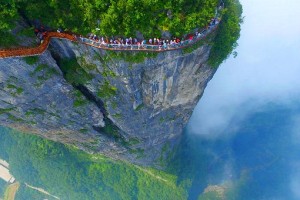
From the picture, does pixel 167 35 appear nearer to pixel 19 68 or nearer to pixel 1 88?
pixel 19 68

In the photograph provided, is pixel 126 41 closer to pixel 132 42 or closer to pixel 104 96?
pixel 132 42

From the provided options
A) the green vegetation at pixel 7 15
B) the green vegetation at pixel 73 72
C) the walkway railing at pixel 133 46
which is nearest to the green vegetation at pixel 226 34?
the walkway railing at pixel 133 46

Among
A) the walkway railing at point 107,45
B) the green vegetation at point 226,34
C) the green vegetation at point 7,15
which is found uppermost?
the green vegetation at point 226,34

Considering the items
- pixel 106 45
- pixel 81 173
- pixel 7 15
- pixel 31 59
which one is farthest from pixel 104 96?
pixel 81 173

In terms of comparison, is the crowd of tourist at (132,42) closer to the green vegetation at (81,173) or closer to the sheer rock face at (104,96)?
the sheer rock face at (104,96)

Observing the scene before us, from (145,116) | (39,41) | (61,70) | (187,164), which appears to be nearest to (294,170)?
(187,164)

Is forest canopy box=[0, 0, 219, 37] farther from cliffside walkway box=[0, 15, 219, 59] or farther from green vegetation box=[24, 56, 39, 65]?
green vegetation box=[24, 56, 39, 65]
